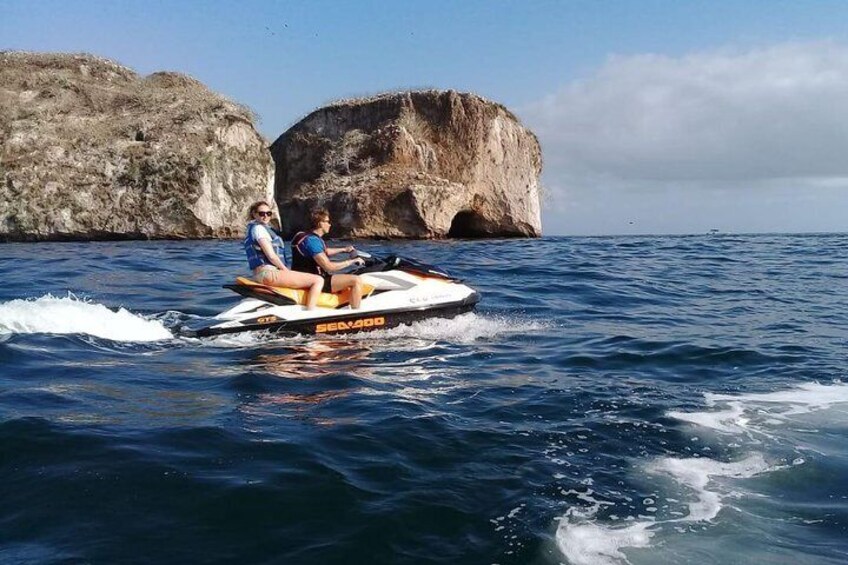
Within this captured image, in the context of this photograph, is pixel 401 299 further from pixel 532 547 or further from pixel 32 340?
pixel 532 547

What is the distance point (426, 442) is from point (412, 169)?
1195 inches

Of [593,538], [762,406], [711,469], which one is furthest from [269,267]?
[593,538]

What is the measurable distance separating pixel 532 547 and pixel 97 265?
621 inches

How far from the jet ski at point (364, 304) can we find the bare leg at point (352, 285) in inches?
3.2

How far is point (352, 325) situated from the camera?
9.69 m

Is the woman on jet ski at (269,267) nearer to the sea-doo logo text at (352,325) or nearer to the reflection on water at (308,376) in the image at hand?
the sea-doo logo text at (352,325)

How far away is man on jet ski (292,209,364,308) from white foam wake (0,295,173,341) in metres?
1.92

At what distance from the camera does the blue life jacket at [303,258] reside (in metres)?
9.76

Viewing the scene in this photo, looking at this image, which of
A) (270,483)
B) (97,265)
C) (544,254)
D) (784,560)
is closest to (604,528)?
(784,560)

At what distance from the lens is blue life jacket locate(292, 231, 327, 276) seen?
9758 millimetres

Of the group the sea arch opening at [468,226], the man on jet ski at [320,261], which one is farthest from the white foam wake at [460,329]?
the sea arch opening at [468,226]

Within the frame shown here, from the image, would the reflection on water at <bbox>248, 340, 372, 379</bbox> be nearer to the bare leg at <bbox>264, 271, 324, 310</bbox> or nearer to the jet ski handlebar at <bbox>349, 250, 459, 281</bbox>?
the bare leg at <bbox>264, 271, 324, 310</bbox>

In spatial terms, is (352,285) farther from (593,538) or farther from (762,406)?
(593,538)

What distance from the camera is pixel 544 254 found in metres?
23.1
